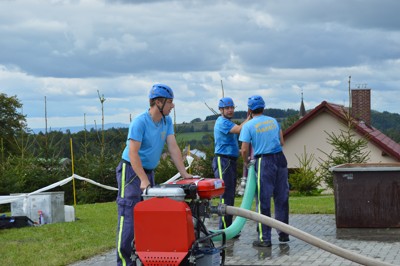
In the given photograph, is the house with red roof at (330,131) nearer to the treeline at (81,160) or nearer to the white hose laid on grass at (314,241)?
the treeline at (81,160)

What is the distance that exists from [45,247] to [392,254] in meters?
4.79

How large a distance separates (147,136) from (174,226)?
122 cm

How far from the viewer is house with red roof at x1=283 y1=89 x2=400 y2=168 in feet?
137

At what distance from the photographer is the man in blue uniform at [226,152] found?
10898 millimetres

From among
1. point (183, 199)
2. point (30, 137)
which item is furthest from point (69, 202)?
point (183, 199)

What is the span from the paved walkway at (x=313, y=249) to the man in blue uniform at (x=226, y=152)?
0.68 metres

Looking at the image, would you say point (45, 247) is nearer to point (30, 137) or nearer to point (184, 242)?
point (184, 242)

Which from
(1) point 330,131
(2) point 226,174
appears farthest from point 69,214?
(1) point 330,131

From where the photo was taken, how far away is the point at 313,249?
998 centimetres

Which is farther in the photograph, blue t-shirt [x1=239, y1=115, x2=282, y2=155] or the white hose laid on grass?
blue t-shirt [x1=239, y1=115, x2=282, y2=155]

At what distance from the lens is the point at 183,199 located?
6.94 meters

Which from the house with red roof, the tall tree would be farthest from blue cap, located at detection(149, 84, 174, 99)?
the tall tree

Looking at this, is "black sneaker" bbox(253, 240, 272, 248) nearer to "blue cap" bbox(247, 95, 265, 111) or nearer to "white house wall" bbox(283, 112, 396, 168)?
"blue cap" bbox(247, 95, 265, 111)

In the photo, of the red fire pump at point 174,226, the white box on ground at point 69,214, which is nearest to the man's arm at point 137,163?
the red fire pump at point 174,226
